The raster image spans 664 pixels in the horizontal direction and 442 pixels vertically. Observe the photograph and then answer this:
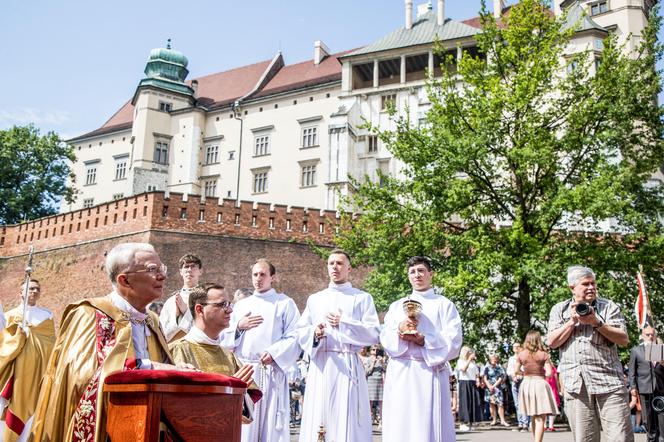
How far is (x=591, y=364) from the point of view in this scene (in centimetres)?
541

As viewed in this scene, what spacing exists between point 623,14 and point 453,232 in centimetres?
2710

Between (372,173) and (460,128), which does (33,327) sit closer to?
(460,128)

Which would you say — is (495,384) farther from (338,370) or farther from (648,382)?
(338,370)

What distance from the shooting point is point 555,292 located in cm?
1603

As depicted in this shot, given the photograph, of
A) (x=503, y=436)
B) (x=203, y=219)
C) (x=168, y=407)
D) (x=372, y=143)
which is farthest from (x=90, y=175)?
(x=168, y=407)

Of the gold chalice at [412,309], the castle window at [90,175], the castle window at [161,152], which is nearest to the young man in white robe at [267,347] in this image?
the gold chalice at [412,309]

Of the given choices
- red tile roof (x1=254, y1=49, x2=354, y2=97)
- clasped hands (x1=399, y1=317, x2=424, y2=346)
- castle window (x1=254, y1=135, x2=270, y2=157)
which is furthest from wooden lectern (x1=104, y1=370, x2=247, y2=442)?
castle window (x1=254, y1=135, x2=270, y2=157)

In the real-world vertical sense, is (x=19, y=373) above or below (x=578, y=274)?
below

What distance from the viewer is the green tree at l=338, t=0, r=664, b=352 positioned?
55.0ft

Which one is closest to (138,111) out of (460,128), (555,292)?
(460,128)

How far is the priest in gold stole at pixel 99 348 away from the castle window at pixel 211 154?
46426 mm

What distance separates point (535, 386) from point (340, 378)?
4356 mm

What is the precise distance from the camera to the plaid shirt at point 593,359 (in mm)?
5371

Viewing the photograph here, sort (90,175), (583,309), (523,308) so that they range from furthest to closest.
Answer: (90,175)
(523,308)
(583,309)
